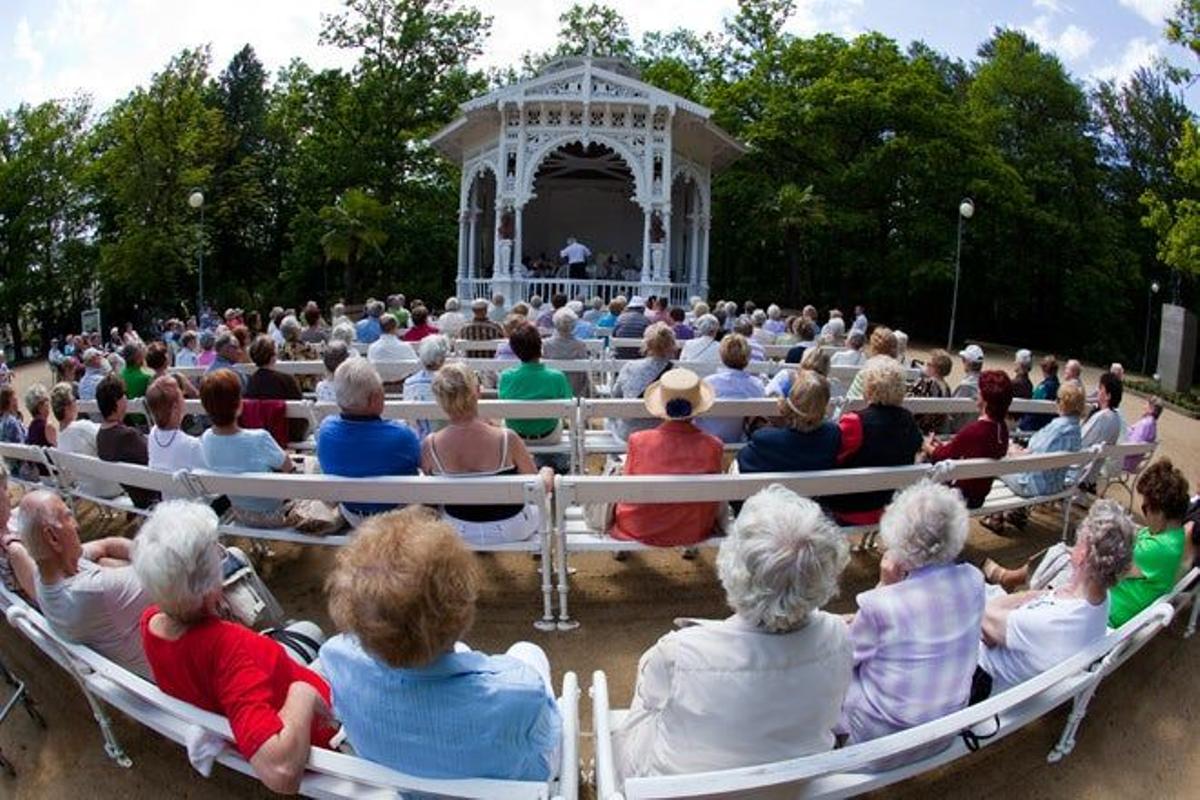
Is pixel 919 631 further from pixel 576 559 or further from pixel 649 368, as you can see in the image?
pixel 649 368

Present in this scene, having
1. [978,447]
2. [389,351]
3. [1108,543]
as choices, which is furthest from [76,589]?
[389,351]

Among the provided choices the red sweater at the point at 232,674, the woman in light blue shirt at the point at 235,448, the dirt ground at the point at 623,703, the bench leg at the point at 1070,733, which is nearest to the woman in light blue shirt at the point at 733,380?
the dirt ground at the point at 623,703

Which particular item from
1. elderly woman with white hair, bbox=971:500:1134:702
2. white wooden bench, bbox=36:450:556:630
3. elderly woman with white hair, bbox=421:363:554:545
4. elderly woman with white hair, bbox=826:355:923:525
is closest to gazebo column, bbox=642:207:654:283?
elderly woman with white hair, bbox=826:355:923:525

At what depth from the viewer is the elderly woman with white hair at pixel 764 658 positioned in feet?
A: 6.35

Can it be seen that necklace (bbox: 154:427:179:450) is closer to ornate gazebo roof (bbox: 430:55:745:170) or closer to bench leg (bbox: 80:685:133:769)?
bench leg (bbox: 80:685:133:769)

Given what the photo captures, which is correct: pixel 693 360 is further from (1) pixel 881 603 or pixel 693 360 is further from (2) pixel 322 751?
(2) pixel 322 751

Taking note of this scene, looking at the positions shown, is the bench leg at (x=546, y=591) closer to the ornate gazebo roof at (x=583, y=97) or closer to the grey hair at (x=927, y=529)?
the grey hair at (x=927, y=529)

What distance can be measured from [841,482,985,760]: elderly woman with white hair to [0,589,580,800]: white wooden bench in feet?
2.73

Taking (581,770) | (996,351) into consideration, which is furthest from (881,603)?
(996,351)

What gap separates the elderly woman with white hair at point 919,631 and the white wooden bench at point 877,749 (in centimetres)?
11

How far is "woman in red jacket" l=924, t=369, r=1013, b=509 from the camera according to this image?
4.40 m

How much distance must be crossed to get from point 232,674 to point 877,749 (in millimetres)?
1554

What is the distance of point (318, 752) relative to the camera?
1963 millimetres

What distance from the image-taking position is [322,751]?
1.97 meters
